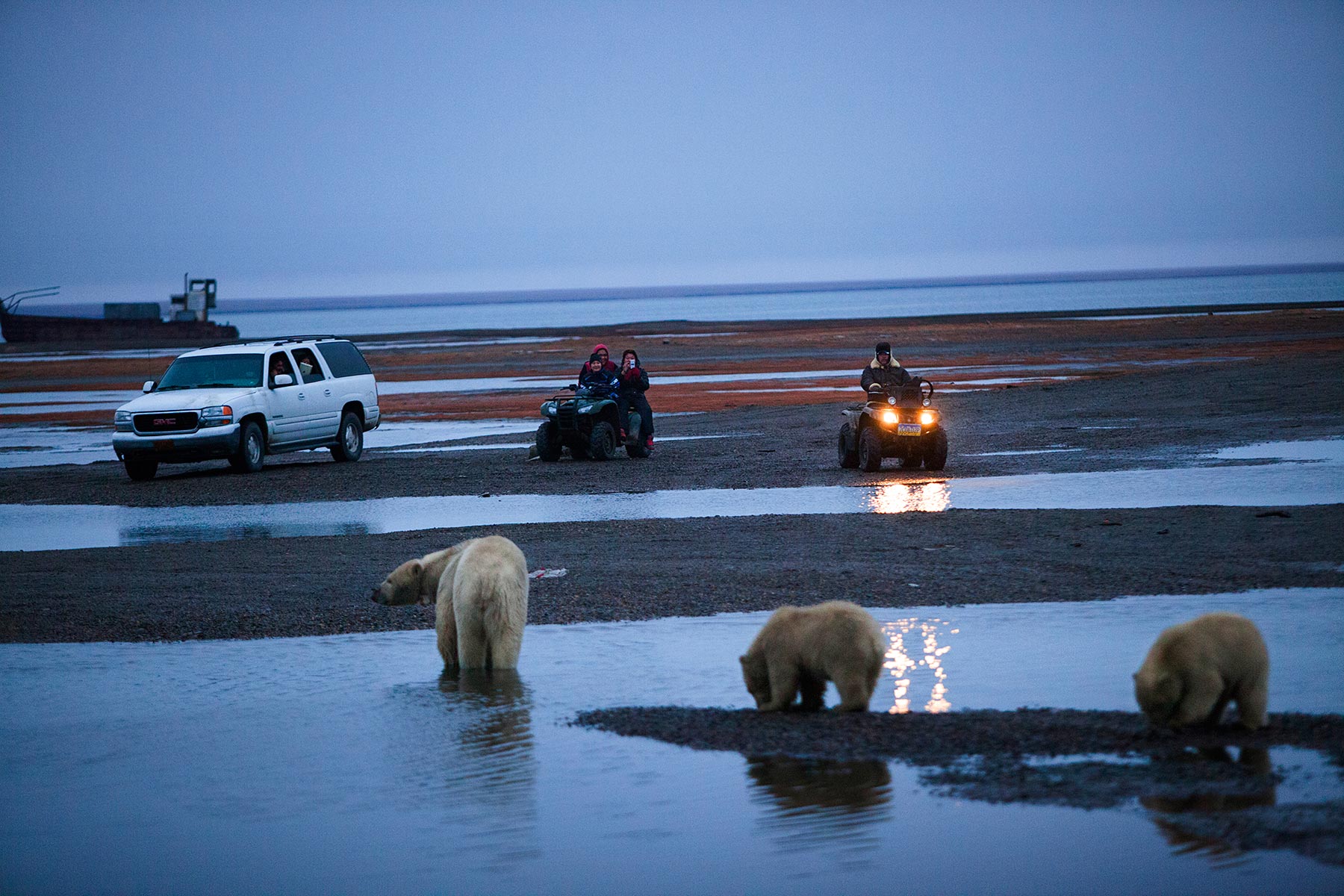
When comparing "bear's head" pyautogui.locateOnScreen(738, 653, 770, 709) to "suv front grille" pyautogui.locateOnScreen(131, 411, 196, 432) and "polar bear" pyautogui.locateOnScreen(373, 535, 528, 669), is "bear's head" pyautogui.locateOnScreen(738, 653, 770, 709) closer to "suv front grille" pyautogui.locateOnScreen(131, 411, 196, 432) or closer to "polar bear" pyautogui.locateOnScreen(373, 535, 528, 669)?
"polar bear" pyautogui.locateOnScreen(373, 535, 528, 669)

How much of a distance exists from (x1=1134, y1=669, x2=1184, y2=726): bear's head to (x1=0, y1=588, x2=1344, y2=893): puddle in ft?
1.62

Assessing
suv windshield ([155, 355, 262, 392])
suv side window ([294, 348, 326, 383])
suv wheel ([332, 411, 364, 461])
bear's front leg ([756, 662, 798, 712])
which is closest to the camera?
bear's front leg ([756, 662, 798, 712])

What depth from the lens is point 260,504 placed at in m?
18.7

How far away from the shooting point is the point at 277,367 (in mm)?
23328

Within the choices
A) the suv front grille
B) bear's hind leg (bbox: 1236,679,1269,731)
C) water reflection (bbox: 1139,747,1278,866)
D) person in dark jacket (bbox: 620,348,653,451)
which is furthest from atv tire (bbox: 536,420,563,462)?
water reflection (bbox: 1139,747,1278,866)

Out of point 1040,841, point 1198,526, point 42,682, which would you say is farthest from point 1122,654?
point 42,682

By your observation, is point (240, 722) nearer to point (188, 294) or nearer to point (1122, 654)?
point (1122, 654)

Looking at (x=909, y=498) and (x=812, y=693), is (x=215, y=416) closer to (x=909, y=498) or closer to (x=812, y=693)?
(x=909, y=498)

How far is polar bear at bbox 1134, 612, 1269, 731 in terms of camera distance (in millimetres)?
6523

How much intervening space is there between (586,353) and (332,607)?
5735 cm

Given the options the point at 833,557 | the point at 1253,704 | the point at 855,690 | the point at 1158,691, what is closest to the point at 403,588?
the point at 855,690

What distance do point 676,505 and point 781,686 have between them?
30.7ft

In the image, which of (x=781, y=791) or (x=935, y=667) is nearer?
(x=781, y=791)

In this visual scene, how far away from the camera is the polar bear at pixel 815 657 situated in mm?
7305
